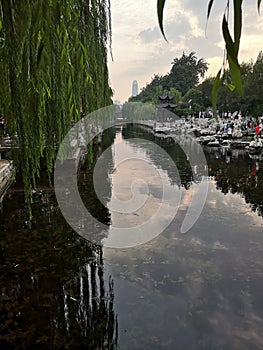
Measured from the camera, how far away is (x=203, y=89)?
4231 centimetres

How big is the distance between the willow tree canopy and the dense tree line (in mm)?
745

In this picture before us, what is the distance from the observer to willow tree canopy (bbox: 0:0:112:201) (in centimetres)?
128

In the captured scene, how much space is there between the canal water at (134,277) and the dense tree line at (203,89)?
2.86m

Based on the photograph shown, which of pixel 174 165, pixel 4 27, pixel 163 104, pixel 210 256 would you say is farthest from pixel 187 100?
pixel 4 27

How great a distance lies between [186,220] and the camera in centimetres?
603

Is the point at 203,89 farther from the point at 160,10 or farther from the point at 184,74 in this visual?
the point at 160,10

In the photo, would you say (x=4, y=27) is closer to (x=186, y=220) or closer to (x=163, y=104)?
(x=186, y=220)

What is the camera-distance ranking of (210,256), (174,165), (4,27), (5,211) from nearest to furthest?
(4,27) → (210,256) → (5,211) → (174,165)

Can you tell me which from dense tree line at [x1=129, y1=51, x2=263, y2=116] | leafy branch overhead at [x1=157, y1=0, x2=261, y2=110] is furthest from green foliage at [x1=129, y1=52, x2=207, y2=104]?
leafy branch overhead at [x1=157, y1=0, x2=261, y2=110]

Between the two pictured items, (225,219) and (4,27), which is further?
(225,219)

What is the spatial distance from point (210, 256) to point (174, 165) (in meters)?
8.29

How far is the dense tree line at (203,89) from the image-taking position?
96.5 ft

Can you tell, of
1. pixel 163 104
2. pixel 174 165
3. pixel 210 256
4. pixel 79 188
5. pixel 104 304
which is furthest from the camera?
pixel 163 104

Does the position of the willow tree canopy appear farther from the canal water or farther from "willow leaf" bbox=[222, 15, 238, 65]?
"willow leaf" bbox=[222, 15, 238, 65]
